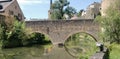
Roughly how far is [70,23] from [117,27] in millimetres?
11731

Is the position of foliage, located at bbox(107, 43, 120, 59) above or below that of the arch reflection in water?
above

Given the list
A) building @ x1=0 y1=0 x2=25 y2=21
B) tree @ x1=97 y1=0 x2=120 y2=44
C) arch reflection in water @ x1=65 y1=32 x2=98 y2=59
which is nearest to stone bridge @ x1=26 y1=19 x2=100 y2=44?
arch reflection in water @ x1=65 y1=32 x2=98 y2=59

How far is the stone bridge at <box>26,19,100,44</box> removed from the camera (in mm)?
39344

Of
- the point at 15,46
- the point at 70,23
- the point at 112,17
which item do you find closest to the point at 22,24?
the point at 15,46

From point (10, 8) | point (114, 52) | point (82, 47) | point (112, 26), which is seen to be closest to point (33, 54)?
point (112, 26)

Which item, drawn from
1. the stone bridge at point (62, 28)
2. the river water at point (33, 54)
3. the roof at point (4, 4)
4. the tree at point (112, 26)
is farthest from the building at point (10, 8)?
the tree at point (112, 26)

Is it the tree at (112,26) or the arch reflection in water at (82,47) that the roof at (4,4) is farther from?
the tree at (112,26)

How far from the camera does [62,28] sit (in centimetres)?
4094

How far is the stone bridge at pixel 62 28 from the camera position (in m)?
39.3

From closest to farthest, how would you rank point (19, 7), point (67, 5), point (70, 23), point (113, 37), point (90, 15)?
1. point (113, 37)
2. point (70, 23)
3. point (19, 7)
4. point (90, 15)
5. point (67, 5)

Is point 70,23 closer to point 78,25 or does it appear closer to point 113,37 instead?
point 78,25

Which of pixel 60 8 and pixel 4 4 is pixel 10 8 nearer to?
pixel 4 4

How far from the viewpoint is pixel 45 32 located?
41.6 meters

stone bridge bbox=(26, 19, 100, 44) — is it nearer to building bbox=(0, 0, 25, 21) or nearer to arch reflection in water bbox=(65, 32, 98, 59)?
arch reflection in water bbox=(65, 32, 98, 59)
